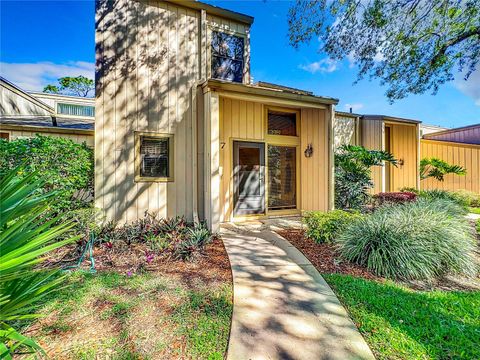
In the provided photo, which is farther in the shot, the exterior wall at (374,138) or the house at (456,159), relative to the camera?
the house at (456,159)

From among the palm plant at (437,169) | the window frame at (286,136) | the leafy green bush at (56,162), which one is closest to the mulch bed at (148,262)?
the leafy green bush at (56,162)

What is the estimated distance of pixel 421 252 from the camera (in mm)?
3877

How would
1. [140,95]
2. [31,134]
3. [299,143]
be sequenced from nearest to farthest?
[140,95] → [31,134] → [299,143]

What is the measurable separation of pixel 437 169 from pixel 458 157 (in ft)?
7.13

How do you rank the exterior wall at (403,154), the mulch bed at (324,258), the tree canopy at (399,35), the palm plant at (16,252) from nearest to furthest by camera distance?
the palm plant at (16,252) < the mulch bed at (324,258) < the tree canopy at (399,35) < the exterior wall at (403,154)

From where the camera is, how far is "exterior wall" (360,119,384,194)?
32.2 ft

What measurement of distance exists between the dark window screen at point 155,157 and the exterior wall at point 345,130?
705 cm

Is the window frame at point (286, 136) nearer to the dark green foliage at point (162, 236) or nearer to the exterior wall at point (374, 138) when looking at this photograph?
the dark green foliage at point (162, 236)

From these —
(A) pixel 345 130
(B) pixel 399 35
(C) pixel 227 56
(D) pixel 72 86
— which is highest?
(D) pixel 72 86

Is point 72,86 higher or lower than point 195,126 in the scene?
higher

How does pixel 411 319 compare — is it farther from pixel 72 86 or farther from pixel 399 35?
pixel 72 86

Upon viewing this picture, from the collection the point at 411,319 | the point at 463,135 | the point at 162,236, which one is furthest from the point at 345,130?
the point at 463,135

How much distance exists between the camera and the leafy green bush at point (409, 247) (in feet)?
12.4

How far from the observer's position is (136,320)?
256 centimetres
